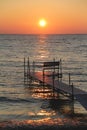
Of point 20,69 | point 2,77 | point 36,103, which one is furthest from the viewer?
point 20,69

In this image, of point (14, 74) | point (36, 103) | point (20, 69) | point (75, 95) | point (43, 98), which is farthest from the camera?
point (20, 69)

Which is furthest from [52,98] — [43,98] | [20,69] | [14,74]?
[20,69]

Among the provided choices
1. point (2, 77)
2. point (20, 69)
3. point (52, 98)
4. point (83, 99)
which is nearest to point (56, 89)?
point (52, 98)

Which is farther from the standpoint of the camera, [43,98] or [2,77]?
[2,77]

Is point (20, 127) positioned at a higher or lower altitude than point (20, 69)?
lower

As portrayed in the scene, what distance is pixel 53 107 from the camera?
2567 centimetres

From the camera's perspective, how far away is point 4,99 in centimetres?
2855

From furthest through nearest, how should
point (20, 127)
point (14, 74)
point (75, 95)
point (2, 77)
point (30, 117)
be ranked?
point (14, 74) < point (2, 77) < point (75, 95) < point (30, 117) < point (20, 127)

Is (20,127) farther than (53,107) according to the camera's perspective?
No

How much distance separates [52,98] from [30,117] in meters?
6.72

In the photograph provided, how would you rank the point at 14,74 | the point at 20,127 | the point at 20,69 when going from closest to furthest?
the point at 20,127 → the point at 14,74 → the point at 20,69

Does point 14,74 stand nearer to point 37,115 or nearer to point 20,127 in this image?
point 37,115

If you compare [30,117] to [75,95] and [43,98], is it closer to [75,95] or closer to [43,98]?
[75,95]

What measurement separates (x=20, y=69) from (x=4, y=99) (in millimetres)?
22185
